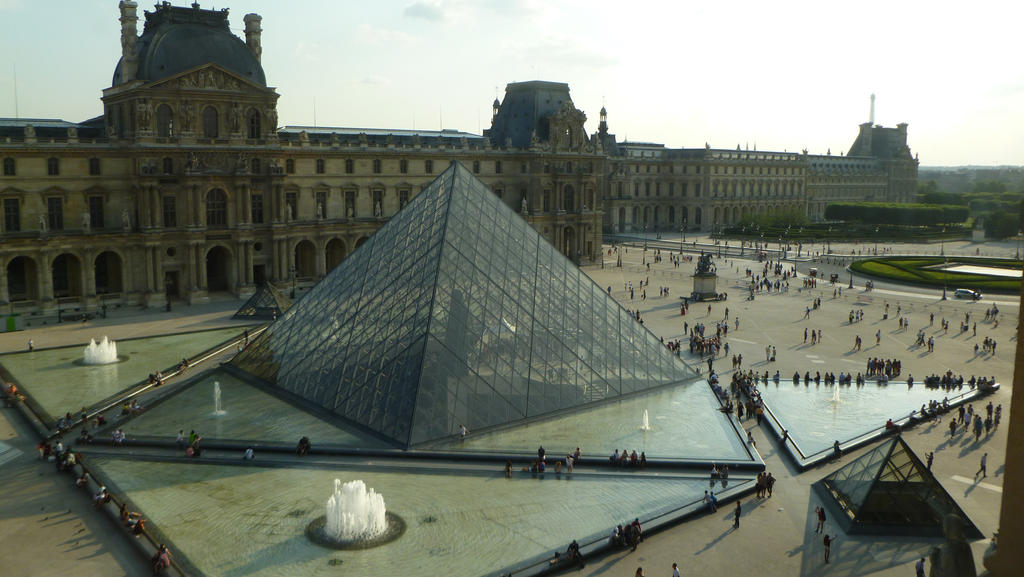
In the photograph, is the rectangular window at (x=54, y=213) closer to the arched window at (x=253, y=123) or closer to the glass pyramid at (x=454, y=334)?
the arched window at (x=253, y=123)

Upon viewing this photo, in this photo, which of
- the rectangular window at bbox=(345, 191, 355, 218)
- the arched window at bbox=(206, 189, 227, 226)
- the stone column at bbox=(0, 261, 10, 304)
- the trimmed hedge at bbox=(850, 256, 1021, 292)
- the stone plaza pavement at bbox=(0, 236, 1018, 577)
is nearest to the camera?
the stone plaza pavement at bbox=(0, 236, 1018, 577)

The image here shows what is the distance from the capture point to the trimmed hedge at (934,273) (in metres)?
48.1

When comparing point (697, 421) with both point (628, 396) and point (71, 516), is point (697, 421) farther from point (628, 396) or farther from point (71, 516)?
point (71, 516)

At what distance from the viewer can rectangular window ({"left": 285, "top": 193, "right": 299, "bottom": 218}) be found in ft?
153

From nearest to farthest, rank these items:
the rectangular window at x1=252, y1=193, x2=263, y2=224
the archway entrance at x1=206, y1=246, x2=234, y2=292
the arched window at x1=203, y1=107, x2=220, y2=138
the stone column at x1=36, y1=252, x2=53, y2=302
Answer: the stone column at x1=36, y1=252, x2=53, y2=302, the arched window at x1=203, y1=107, x2=220, y2=138, the rectangular window at x1=252, y1=193, x2=263, y2=224, the archway entrance at x1=206, y1=246, x2=234, y2=292

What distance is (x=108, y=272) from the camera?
136 ft

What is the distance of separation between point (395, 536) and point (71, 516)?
681 centimetres

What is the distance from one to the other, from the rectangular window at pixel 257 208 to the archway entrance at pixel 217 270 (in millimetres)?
2445

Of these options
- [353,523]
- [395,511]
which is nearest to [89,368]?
[395,511]

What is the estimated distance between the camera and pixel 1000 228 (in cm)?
7788

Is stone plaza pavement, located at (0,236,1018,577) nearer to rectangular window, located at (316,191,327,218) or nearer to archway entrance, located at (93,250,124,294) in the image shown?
archway entrance, located at (93,250,124,294)

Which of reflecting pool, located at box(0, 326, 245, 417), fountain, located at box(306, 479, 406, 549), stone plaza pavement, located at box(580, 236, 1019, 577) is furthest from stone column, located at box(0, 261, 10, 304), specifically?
stone plaza pavement, located at box(580, 236, 1019, 577)

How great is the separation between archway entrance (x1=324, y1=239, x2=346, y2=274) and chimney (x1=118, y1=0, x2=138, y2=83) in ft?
47.0

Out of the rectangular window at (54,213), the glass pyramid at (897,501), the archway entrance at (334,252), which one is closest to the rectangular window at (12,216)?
the rectangular window at (54,213)
